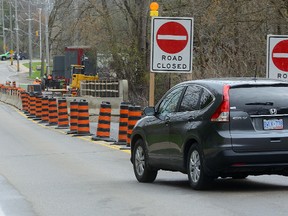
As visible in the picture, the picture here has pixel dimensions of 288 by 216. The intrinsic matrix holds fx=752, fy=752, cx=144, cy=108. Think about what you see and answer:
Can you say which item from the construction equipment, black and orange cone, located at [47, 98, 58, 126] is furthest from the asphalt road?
the construction equipment

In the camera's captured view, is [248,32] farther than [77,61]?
No

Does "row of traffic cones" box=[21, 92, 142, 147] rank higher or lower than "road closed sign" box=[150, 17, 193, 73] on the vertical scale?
lower

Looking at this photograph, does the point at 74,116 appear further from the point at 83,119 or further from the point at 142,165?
the point at 142,165

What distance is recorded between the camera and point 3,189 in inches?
469

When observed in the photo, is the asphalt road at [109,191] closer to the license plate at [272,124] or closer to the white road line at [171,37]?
the license plate at [272,124]

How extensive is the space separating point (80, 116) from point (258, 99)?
45.9 ft

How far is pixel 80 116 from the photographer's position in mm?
23812

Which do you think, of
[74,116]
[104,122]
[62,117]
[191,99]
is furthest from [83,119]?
[191,99]

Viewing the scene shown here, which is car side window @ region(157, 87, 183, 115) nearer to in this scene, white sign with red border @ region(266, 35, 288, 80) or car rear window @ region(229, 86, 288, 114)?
car rear window @ region(229, 86, 288, 114)

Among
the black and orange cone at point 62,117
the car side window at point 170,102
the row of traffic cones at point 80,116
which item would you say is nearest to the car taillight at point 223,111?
the car side window at point 170,102

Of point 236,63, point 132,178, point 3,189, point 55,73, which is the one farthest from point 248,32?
point 55,73

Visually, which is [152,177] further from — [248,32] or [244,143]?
[248,32]

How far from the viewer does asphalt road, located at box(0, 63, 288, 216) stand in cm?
929

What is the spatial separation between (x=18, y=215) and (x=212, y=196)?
2.64m
